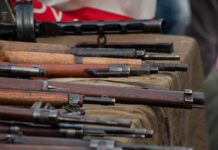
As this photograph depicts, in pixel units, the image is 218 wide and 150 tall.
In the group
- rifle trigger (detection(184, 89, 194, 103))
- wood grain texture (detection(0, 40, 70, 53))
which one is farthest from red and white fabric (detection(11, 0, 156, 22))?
rifle trigger (detection(184, 89, 194, 103))

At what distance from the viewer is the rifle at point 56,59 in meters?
2.25

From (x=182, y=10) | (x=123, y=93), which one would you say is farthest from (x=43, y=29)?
(x=182, y=10)

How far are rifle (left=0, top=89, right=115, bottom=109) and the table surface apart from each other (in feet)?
0.10

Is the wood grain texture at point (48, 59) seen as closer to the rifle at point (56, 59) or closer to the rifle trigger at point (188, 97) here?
the rifle at point (56, 59)

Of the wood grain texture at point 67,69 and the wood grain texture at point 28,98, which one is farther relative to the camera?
the wood grain texture at point 67,69

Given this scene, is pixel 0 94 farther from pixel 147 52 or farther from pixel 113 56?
pixel 147 52

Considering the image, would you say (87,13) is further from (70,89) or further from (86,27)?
(70,89)

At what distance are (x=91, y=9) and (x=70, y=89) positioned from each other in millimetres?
1346

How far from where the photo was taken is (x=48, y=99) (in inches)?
72.5

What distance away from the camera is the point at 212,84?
402cm

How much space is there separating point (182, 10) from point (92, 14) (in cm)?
78

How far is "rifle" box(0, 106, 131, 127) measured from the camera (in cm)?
159

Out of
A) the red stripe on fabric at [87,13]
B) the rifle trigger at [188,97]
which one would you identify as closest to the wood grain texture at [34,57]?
the rifle trigger at [188,97]

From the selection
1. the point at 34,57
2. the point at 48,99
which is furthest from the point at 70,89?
the point at 34,57
